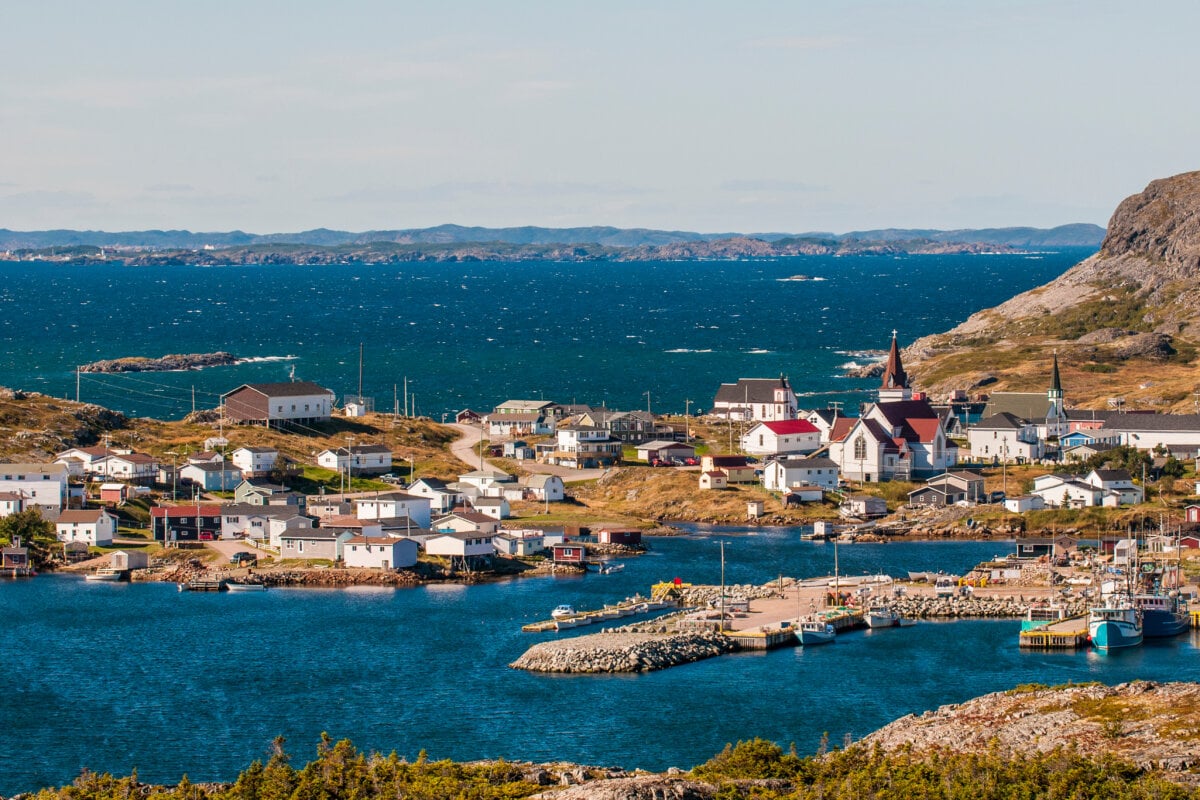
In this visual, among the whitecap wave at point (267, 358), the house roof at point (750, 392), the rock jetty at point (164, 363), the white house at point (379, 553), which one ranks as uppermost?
the house roof at point (750, 392)

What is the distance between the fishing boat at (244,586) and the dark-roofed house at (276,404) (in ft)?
96.0

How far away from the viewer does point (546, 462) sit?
10638 cm

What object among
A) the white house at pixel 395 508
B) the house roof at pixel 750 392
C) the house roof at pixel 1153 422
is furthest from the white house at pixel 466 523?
the house roof at pixel 1153 422

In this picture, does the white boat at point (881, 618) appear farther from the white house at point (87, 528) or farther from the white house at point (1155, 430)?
the white house at point (1155, 430)

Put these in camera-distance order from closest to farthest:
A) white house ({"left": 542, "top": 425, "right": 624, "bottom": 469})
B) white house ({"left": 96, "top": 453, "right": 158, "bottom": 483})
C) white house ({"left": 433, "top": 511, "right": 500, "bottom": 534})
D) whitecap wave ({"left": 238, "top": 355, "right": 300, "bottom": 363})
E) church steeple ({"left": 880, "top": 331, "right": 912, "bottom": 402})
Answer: white house ({"left": 433, "top": 511, "right": 500, "bottom": 534}) < white house ({"left": 96, "top": 453, "right": 158, "bottom": 483}) < white house ({"left": 542, "top": 425, "right": 624, "bottom": 469}) < church steeple ({"left": 880, "top": 331, "right": 912, "bottom": 402}) < whitecap wave ({"left": 238, "top": 355, "right": 300, "bottom": 363})

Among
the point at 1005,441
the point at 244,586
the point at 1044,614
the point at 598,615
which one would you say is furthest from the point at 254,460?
the point at 1005,441

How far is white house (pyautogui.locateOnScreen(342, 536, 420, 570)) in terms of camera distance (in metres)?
78.9

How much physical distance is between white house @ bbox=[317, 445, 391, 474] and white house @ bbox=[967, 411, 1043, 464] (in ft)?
112

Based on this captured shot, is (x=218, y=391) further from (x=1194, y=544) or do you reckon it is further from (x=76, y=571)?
(x=1194, y=544)

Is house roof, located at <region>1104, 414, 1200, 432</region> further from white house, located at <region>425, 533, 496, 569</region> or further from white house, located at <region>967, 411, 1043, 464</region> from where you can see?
white house, located at <region>425, 533, 496, 569</region>

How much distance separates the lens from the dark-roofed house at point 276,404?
106000 mm

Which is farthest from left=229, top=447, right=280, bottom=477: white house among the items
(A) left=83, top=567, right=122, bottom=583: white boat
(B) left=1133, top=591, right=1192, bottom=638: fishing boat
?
(B) left=1133, top=591, right=1192, bottom=638: fishing boat

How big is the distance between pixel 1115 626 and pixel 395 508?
110ft

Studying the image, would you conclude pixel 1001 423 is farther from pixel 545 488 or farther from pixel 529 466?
pixel 545 488
